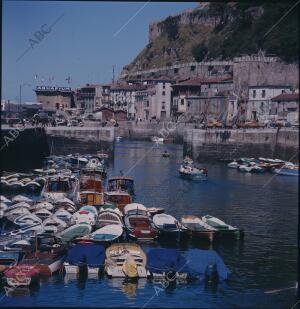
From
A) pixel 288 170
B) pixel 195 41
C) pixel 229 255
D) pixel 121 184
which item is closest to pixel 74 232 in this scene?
pixel 229 255

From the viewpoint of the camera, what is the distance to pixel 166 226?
4.42 m

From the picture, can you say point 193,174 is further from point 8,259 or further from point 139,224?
point 8,259

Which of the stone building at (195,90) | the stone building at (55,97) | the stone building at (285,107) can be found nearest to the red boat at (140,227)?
the stone building at (285,107)

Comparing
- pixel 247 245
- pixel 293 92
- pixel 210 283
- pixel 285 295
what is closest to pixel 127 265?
pixel 210 283

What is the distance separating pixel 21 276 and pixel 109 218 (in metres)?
1.52

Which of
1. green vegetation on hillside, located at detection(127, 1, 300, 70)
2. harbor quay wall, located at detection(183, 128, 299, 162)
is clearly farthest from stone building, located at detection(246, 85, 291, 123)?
green vegetation on hillside, located at detection(127, 1, 300, 70)

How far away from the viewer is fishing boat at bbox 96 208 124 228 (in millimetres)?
4418

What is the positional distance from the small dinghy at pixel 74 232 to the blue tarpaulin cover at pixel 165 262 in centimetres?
Result: 81

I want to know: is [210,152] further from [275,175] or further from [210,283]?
[210,283]

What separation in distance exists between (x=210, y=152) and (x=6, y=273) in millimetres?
8777

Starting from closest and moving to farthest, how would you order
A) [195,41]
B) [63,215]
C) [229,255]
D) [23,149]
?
[229,255] < [63,215] < [23,149] < [195,41]

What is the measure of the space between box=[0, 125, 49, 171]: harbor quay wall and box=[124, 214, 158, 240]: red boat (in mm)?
3445

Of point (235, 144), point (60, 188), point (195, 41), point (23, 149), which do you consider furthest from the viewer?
point (195, 41)

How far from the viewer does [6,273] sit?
3086 mm
